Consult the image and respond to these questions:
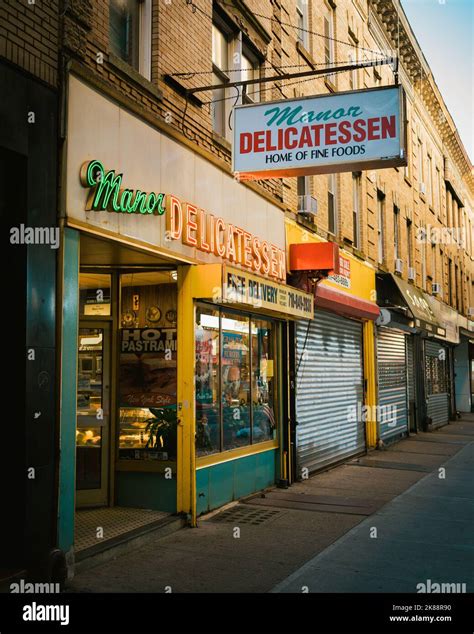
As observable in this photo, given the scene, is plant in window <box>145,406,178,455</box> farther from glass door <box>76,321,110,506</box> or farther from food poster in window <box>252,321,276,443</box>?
food poster in window <box>252,321,276,443</box>

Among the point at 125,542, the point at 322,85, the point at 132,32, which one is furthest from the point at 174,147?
the point at 322,85

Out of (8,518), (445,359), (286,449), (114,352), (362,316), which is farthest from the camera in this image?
(445,359)

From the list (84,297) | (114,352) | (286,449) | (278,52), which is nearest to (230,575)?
(114,352)

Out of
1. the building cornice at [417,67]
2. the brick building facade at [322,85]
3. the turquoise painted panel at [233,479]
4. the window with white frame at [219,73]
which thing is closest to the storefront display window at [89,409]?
the turquoise painted panel at [233,479]

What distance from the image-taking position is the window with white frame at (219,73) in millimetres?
10461

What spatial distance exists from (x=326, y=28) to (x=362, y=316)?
22.3 feet

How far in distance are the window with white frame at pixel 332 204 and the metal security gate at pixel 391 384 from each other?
3.64m

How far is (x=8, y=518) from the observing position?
5.84m

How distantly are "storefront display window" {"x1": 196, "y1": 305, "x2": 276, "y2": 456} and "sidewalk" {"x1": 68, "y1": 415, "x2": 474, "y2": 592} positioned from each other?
1.02 meters

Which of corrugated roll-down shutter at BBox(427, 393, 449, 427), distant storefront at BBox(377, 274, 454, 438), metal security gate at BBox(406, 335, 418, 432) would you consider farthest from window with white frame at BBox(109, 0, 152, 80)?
corrugated roll-down shutter at BBox(427, 393, 449, 427)

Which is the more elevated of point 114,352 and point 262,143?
point 262,143

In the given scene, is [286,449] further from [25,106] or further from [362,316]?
[25,106]

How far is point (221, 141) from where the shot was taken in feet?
32.8

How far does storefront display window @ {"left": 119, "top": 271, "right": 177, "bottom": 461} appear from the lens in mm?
8805
